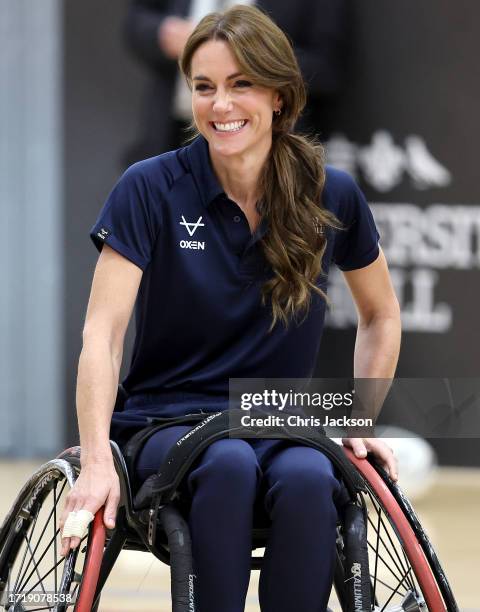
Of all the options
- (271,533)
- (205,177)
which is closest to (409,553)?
(271,533)

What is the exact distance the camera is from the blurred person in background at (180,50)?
4379 millimetres

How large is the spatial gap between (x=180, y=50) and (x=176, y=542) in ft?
8.89

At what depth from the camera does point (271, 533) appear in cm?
195

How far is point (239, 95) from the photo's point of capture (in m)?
2.12

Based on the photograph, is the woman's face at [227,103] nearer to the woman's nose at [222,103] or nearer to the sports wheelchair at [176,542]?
the woman's nose at [222,103]

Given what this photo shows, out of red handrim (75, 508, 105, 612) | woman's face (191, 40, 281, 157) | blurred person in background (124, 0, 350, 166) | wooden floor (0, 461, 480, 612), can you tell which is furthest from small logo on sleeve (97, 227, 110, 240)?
blurred person in background (124, 0, 350, 166)

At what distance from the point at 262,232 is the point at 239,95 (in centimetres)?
22

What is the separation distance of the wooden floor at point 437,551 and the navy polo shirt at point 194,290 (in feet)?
Result: 1.57

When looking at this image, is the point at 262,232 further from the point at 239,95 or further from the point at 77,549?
the point at 77,549

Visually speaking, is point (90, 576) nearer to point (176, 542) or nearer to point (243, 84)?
point (176, 542)

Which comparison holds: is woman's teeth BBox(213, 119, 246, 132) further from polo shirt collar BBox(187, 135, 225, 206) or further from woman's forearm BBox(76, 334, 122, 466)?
woman's forearm BBox(76, 334, 122, 466)

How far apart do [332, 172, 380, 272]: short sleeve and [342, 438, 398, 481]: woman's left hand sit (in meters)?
0.32

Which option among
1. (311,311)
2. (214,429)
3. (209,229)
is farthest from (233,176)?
(214,429)
